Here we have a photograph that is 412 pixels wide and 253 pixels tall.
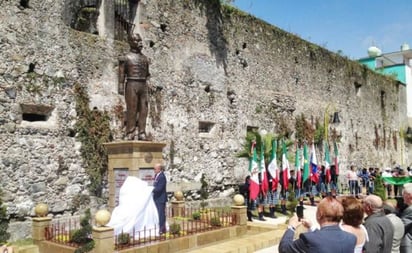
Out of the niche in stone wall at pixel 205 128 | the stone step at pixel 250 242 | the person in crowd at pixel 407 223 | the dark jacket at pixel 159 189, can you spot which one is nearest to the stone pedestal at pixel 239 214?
the stone step at pixel 250 242

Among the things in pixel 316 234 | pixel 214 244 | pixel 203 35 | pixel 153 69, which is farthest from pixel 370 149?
pixel 316 234

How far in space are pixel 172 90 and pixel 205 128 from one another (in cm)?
A: 205

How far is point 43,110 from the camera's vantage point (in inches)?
406

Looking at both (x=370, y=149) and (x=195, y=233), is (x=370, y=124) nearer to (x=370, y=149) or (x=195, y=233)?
(x=370, y=149)

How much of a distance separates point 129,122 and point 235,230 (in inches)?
125

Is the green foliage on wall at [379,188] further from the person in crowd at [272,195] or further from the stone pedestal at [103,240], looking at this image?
the stone pedestal at [103,240]

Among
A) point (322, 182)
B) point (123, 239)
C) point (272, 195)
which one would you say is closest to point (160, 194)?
point (123, 239)

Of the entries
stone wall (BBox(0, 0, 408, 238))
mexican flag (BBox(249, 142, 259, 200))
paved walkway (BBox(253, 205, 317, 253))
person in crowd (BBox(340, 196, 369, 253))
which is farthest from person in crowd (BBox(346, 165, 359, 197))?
person in crowd (BBox(340, 196, 369, 253))

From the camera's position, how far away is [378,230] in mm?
4477

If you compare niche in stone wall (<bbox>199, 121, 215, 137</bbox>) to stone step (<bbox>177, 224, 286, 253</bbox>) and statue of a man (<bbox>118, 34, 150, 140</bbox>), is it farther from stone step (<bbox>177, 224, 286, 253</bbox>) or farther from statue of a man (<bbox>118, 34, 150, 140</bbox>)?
statue of a man (<bbox>118, 34, 150, 140</bbox>)

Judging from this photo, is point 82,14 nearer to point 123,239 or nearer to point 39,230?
point 39,230

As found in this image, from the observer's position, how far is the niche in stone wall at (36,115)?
32.7 feet

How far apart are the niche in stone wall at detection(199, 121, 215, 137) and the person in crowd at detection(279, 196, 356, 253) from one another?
438 inches

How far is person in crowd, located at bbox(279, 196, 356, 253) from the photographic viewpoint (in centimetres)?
335
